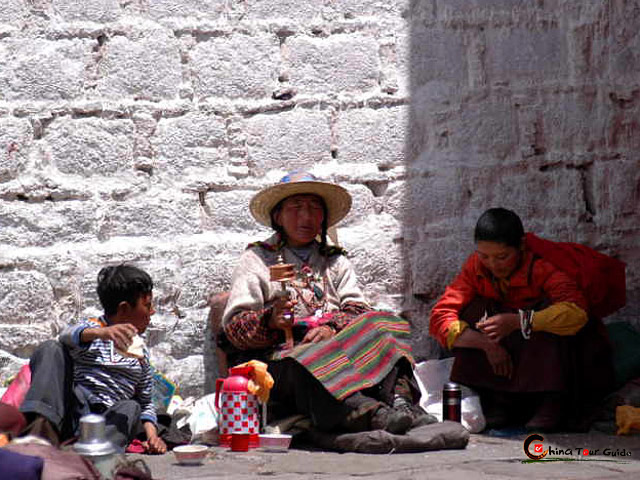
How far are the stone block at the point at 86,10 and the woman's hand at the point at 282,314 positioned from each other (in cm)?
179

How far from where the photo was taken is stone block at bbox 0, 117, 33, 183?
5.73 metres

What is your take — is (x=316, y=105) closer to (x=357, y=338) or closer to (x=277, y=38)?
(x=277, y=38)

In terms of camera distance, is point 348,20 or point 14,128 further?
point 348,20

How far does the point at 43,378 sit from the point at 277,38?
7.72 ft

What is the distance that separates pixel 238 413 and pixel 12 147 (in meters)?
1.88

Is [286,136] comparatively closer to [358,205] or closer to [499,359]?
[358,205]

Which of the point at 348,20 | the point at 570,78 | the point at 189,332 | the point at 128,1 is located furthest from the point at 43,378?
the point at 570,78

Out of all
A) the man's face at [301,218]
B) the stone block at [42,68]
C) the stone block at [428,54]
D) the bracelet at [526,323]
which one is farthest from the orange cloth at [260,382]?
the stone block at [428,54]

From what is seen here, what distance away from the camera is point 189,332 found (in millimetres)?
5871

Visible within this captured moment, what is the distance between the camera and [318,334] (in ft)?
17.3

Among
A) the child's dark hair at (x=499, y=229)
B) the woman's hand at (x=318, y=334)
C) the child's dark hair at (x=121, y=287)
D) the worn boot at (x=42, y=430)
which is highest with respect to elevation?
the child's dark hair at (x=499, y=229)

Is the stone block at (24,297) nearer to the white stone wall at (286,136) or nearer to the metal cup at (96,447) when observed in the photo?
the white stone wall at (286,136)

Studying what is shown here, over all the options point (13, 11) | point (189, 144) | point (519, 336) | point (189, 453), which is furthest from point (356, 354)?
point (13, 11)

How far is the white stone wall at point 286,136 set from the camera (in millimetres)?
5777
